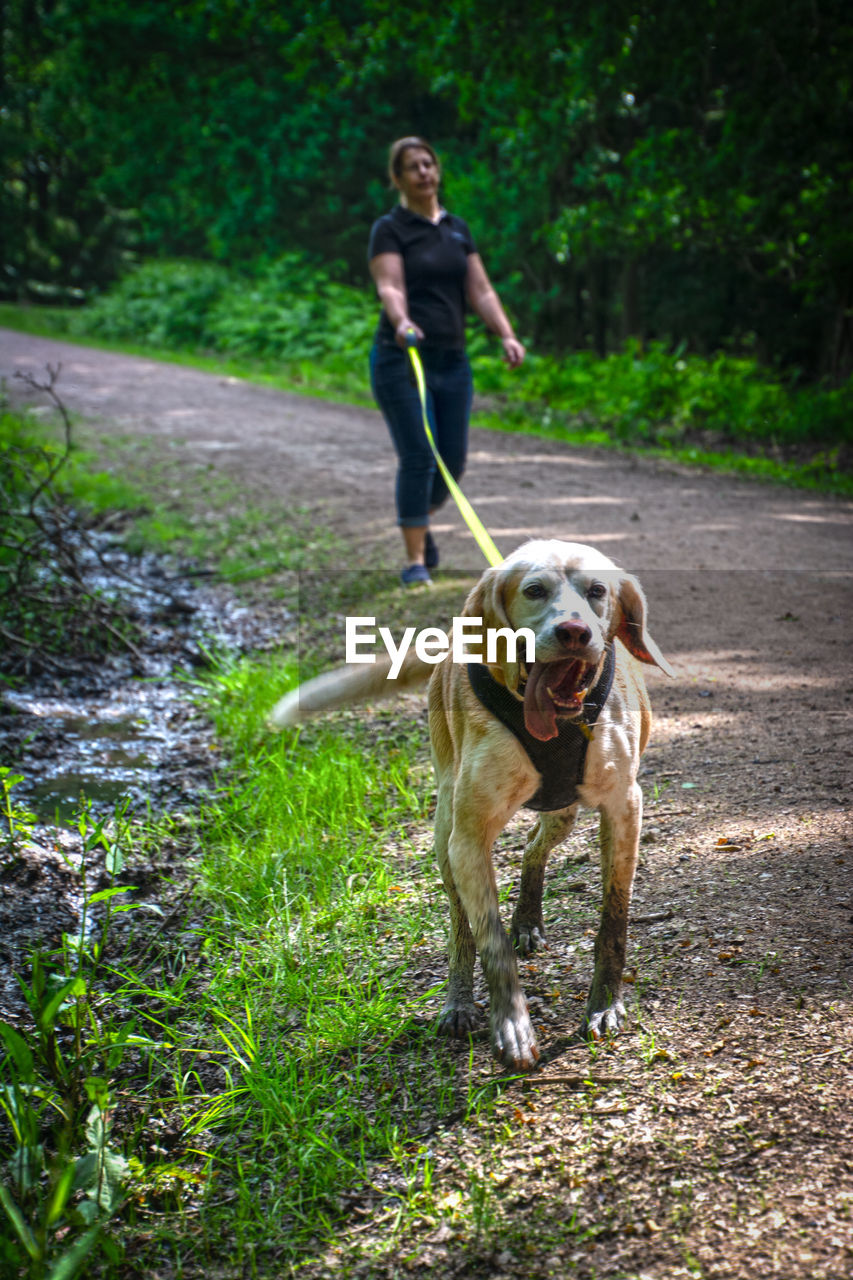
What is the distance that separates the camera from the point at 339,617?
644 cm

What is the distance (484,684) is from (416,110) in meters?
23.7

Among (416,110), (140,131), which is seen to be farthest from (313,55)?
(140,131)

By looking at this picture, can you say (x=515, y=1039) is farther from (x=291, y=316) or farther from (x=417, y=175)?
(x=291, y=316)

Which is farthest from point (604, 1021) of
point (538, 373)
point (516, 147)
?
point (516, 147)

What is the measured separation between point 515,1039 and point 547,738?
2.43 feet

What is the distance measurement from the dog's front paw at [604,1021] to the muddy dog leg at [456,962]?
1.05ft

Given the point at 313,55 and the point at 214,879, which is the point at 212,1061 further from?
the point at 313,55

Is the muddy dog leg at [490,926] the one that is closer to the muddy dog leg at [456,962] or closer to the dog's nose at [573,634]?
the muddy dog leg at [456,962]

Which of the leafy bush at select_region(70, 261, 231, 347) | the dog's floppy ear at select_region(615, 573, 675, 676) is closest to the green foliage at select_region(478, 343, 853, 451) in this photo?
the dog's floppy ear at select_region(615, 573, 675, 676)

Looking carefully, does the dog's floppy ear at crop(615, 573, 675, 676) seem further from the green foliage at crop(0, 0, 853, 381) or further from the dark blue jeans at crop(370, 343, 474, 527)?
the green foliage at crop(0, 0, 853, 381)

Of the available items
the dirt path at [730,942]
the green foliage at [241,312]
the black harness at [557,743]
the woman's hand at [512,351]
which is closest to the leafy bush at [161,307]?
the green foliage at [241,312]

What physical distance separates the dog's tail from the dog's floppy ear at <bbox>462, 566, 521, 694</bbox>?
45 centimetres

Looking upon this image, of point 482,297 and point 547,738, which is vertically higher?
point 482,297

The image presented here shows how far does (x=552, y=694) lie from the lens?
2.27 meters
